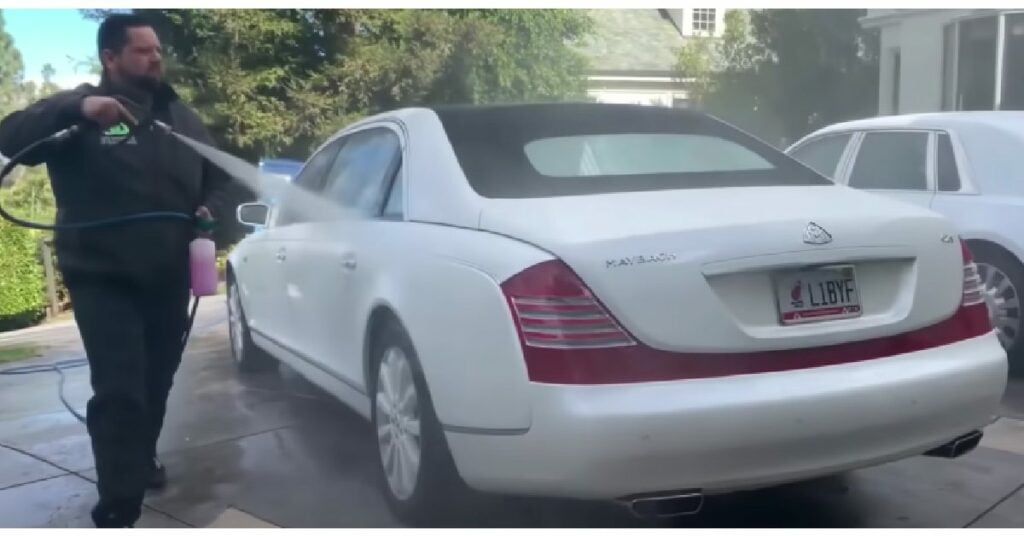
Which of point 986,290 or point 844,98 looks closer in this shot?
point 986,290

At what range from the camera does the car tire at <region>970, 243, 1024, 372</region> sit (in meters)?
5.34

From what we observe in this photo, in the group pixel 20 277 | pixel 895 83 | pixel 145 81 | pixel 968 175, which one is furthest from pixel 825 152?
pixel 20 277

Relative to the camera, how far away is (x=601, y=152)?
3.62 metres

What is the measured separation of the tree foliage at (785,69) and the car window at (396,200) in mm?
2224

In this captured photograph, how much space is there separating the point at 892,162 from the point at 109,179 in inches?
170

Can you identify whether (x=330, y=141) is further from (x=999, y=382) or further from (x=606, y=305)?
(x=999, y=382)

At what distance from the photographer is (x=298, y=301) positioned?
4.54m

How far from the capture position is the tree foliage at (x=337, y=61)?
4.96 metres

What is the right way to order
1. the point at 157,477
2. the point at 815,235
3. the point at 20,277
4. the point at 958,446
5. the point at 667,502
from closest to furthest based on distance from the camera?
1. the point at 667,502
2. the point at 815,235
3. the point at 958,446
4. the point at 157,477
5. the point at 20,277

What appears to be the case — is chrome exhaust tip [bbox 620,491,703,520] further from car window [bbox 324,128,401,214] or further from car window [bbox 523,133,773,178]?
car window [bbox 324,128,401,214]

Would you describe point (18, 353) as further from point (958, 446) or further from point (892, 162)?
point (958, 446)

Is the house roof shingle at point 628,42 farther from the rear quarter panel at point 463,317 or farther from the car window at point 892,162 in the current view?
the rear quarter panel at point 463,317

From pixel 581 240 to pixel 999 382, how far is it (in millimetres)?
1323

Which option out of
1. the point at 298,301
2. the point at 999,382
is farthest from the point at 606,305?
the point at 298,301
